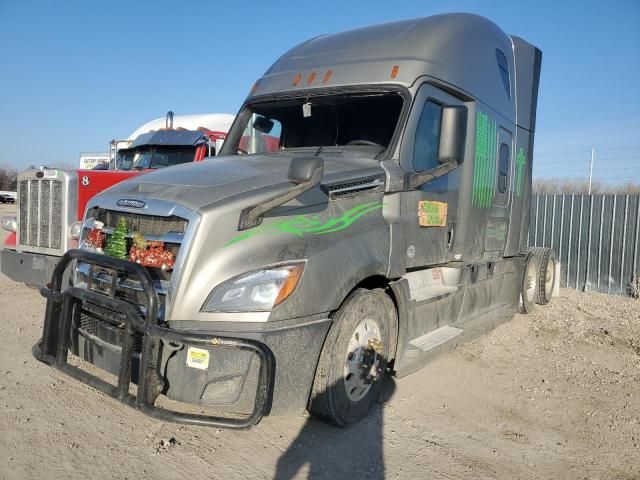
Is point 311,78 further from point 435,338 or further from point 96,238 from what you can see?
point 435,338

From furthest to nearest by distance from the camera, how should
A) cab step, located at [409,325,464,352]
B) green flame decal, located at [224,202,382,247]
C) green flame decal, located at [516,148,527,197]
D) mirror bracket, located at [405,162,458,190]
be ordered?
1. green flame decal, located at [516,148,527,197]
2. cab step, located at [409,325,464,352]
3. mirror bracket, located at [405,162,458,190]
4. green flame decal, located at [224,202,382,247]

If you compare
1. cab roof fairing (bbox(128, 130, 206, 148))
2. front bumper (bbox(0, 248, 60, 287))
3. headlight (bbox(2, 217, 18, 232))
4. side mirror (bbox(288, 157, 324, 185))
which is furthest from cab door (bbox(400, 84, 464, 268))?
headlight (bbox(2, 217, 18, 232))

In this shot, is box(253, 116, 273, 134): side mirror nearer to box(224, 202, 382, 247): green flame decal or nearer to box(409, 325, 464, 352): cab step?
box(224, 202, 382, 247): green flame decal

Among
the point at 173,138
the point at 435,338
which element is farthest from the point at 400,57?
the point at 173,138

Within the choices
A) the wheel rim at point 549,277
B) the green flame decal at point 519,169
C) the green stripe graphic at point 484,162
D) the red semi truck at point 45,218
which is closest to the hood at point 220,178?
the green stripe graphic at point 484,162

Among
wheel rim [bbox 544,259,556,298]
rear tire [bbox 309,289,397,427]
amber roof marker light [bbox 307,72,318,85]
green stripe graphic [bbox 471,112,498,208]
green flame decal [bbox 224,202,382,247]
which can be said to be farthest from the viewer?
wheel rim [bbox 544,259,556,298]

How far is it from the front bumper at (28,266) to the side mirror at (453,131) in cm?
462

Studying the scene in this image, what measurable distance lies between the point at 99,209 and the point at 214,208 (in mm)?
1181

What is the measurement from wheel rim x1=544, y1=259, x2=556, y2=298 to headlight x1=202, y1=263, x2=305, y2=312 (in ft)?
21.7

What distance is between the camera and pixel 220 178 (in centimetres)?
354

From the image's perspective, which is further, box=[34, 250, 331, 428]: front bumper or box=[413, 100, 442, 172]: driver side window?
box=[413, 100, 442, 172]: driver side window

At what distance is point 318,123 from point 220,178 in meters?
1.66

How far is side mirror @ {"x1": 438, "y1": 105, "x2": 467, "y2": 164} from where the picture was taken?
425cm

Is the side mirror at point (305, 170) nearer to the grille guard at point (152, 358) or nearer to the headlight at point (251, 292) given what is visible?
the headlight at point (251, 292)
